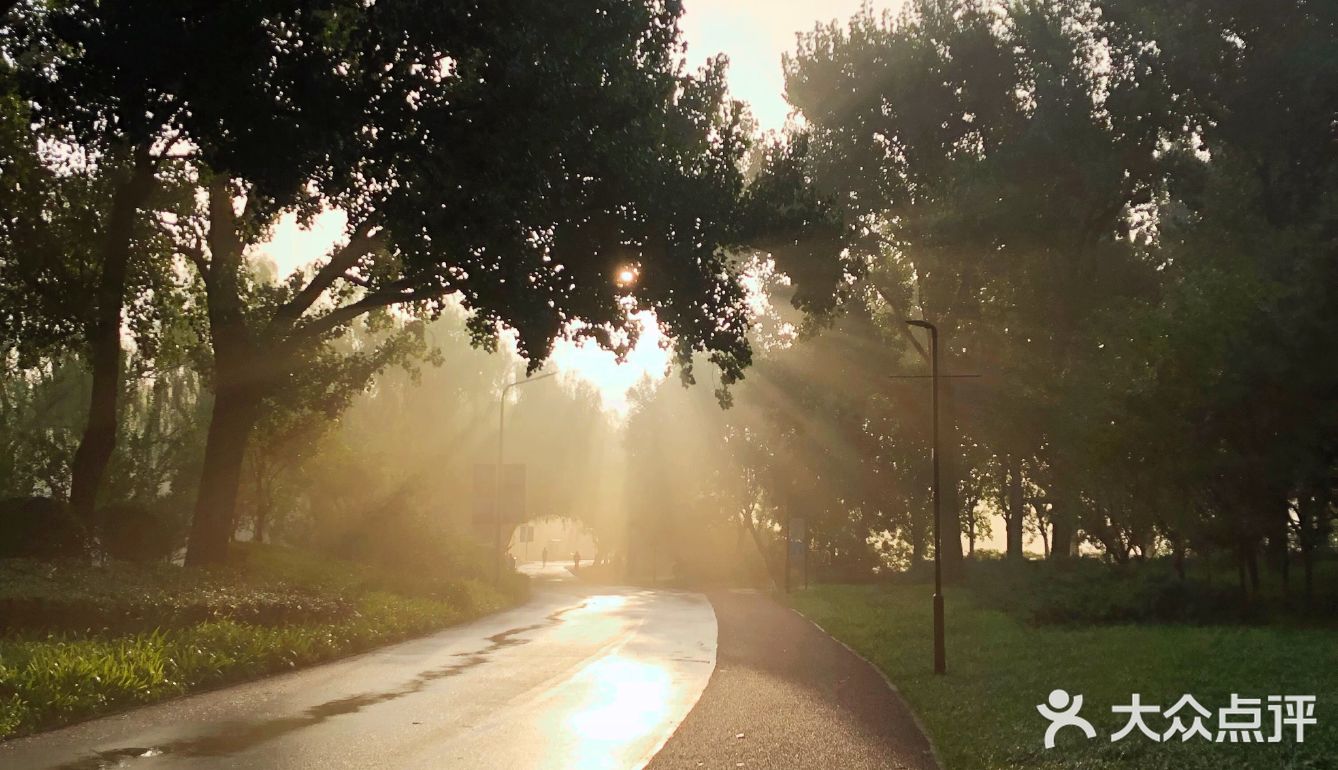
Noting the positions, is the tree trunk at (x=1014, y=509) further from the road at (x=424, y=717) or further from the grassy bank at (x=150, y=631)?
the grassy bank at (x=150, y=631)

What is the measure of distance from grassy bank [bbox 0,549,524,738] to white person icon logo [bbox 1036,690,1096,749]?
1095cm

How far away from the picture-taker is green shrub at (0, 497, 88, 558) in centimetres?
2234

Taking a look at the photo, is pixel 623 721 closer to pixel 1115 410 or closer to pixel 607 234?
pixel 607 234

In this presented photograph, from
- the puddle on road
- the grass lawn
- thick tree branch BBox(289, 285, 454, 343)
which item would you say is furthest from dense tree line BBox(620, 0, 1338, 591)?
the puddle on road

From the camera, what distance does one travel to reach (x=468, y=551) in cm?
4584

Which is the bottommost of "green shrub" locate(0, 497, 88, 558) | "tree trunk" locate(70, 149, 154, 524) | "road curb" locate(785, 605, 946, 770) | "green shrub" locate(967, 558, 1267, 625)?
"road curb" locate(785, 605, 946, 770)

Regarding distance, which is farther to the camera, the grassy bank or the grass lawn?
the grassy bank

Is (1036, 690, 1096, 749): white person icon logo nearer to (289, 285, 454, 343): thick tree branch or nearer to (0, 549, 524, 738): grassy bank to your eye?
(0, 549, 524, 738): grassy bank

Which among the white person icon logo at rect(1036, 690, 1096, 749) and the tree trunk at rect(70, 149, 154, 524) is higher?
the tree trunk at rect(70, 149, 154, 524)

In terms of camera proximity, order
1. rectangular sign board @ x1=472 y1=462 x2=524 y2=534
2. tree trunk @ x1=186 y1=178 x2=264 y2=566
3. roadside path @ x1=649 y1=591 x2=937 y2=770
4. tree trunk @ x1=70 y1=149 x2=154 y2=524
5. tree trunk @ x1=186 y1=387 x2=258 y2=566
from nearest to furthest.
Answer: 1. roadside path @ x1=649 y1=591 x2=937 y2=770
2. tree trunk @ x1=70 y1=149 x2=154 y2=524
3. tree trunk @ x1=186 y1=387 x2=258 y2=566
4. tree trunk @ x1=186 y1=178 x2=264 y2=566
5. rectangular sign board @ x1=472 y1=462 x2=524 y2=534

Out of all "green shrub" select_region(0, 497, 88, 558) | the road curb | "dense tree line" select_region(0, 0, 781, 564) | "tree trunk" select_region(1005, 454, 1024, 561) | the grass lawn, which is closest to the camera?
the grass lawn

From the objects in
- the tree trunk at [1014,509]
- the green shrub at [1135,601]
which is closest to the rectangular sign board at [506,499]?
the tree trunk at [1014,509]

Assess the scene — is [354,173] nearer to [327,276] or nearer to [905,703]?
[327,276]

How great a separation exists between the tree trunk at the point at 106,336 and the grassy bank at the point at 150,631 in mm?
3702
